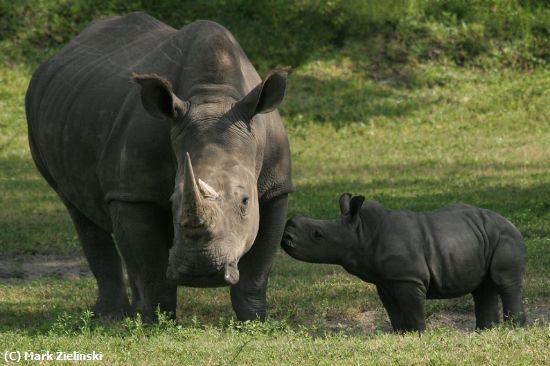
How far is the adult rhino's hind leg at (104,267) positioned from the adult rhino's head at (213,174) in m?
2.67

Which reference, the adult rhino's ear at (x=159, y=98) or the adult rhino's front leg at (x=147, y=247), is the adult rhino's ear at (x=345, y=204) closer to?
the adult rhino's front leg at (x=147, y=247)

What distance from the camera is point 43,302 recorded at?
10375 millimetres

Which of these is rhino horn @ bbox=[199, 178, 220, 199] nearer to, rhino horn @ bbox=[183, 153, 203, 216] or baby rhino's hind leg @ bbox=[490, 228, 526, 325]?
rhino horn @ bbox=[183, 153, 203, 216]

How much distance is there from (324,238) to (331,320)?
1077mm

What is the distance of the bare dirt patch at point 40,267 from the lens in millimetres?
12102

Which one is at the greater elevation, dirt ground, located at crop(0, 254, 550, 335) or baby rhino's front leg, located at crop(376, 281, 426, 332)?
baby rhino's front leg, located at crop(376, 281, 426, 332)

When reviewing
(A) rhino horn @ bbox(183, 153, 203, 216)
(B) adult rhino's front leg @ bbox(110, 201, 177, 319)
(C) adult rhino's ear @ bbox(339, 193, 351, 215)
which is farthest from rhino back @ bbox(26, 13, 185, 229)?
(C) adult rhino's ear @ bbox(339, 193, 351, 215)

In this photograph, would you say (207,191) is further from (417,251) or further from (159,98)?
(417,251)

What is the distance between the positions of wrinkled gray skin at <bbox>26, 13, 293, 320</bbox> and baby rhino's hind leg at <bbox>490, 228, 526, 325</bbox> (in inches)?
62.6

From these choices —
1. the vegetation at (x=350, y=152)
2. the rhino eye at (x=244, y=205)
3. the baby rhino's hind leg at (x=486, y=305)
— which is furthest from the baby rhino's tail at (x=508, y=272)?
the rhino eye at (x=244, y=205)

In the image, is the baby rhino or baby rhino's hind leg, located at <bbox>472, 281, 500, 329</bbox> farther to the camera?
baby rhino's hind leg, located at <bbox>472, 281, 500, 329</bbox>

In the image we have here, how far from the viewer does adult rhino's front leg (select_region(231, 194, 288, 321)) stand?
8.47 metres

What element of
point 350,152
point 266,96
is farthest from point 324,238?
point 350,152

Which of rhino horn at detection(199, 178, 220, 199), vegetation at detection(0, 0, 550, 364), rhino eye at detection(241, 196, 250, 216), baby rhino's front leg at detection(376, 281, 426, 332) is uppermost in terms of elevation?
rhino horn at detection(199, 178, 220, 199)
